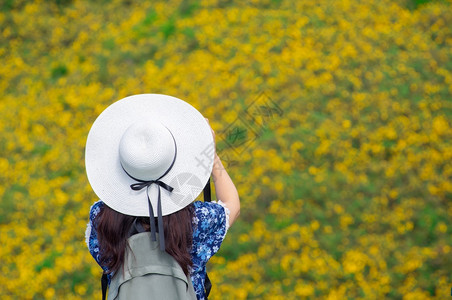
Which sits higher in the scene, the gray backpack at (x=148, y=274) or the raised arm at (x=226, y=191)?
the raised arm at (x=226, y=191)

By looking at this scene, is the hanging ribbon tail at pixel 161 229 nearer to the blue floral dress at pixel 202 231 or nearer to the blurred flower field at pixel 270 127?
the blue floral dress at pixel 202 231

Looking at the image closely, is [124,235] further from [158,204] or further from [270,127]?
[270,127]

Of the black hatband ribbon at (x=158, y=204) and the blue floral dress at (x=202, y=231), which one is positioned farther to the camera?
the blue floral dress at (x=202, y=231)

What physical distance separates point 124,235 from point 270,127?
300 cm

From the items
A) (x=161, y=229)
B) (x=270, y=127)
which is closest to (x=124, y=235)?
(x=161, y=229)

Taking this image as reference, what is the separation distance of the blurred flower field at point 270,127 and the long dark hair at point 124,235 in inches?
78.8

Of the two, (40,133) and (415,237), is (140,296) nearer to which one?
(415,237)

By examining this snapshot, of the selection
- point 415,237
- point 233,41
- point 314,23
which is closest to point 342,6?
point 314,23

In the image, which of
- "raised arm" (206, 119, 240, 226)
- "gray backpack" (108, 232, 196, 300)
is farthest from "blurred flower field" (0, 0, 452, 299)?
"gray backpack" (108, 232, 196, 300)

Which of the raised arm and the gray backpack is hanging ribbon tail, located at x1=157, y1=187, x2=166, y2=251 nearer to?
the gray backpack

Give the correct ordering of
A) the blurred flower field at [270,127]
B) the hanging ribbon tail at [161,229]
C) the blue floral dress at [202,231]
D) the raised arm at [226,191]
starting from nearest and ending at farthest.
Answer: the hanging ribbon tail at [161,229] → the blue floral dress at [202,231] → the raised arm at [226,191] → the blurred flower field at [270,127]

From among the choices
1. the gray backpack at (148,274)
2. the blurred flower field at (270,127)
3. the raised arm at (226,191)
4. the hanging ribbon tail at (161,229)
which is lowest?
the blurred flower field at (270,127)

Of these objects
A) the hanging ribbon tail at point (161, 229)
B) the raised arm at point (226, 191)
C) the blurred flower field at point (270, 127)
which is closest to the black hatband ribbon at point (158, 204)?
the hanging ribbon tail at point (161, 229)

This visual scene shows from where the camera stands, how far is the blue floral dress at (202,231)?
5.25 ft
